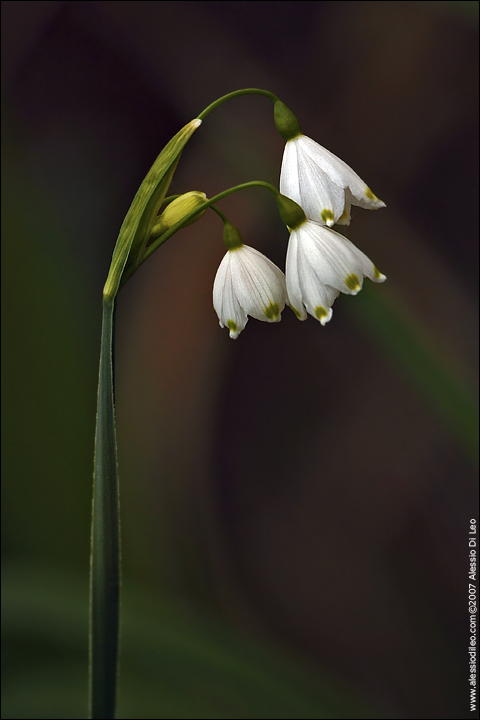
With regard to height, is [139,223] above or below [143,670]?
above

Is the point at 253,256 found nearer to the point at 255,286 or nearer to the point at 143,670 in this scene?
→ the point at 255,286

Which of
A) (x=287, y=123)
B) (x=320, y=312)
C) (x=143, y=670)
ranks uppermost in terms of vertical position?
(x=287, y=123)

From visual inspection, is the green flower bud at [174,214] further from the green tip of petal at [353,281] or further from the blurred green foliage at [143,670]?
the blurred green foliage at [143,670]

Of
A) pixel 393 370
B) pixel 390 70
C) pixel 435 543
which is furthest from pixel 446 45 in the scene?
pixel 435 543

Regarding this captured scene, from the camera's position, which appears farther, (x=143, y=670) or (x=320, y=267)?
(x=143, y=670)

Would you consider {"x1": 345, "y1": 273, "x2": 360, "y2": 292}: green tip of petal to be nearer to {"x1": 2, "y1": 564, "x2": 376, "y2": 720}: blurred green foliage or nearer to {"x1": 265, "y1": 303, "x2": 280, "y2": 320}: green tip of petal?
{"x1": 265, "y1": 303, "x2": 280, "y2": 320}: green tip of petal

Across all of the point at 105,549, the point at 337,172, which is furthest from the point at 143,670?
the point at 337,172

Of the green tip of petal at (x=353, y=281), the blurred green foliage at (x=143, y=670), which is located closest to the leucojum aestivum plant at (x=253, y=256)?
the green tip of petal at (x=353, y=281)
